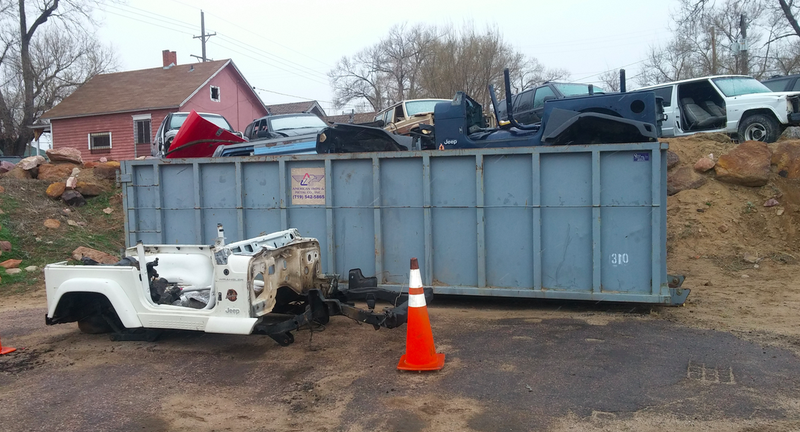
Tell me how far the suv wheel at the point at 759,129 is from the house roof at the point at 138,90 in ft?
76.9

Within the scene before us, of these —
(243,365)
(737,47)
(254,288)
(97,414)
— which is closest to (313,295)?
(254,288)

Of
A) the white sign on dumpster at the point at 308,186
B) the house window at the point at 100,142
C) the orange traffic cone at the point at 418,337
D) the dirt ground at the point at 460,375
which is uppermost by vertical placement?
the house window at the point at 100,142

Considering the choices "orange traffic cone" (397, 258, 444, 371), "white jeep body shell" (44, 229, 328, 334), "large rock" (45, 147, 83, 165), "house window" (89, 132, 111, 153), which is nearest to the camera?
"orange traffic cone" (397, 258, 444, 371)

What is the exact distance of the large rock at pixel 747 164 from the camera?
10.7m

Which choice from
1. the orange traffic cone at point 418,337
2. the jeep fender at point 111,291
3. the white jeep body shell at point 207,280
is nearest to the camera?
the orange traffic cone at point 418,337

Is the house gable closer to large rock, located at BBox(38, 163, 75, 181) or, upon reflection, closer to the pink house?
the pink house

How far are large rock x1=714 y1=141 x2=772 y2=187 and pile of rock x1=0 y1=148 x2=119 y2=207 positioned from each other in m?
13.8

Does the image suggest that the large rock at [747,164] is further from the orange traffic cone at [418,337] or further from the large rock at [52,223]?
the large rock at [52,223]

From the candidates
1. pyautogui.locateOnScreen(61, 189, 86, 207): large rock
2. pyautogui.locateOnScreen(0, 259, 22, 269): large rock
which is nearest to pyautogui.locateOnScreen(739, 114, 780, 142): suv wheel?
pyautogui.locateOnScreen(0, 259, 22, 269): large rock

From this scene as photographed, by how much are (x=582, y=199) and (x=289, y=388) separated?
163 inches

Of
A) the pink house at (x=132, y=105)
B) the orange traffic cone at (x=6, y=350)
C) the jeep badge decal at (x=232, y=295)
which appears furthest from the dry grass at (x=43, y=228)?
the pink house at (x=132, y=105)

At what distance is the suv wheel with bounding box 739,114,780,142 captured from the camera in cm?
1126

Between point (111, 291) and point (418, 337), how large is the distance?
3109mm

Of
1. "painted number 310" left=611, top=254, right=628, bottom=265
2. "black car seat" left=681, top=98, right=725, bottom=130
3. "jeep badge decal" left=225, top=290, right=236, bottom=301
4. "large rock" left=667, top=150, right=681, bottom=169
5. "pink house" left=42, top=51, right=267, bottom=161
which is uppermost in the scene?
"pink house" left=42, top=51, right=267, bottom=161
